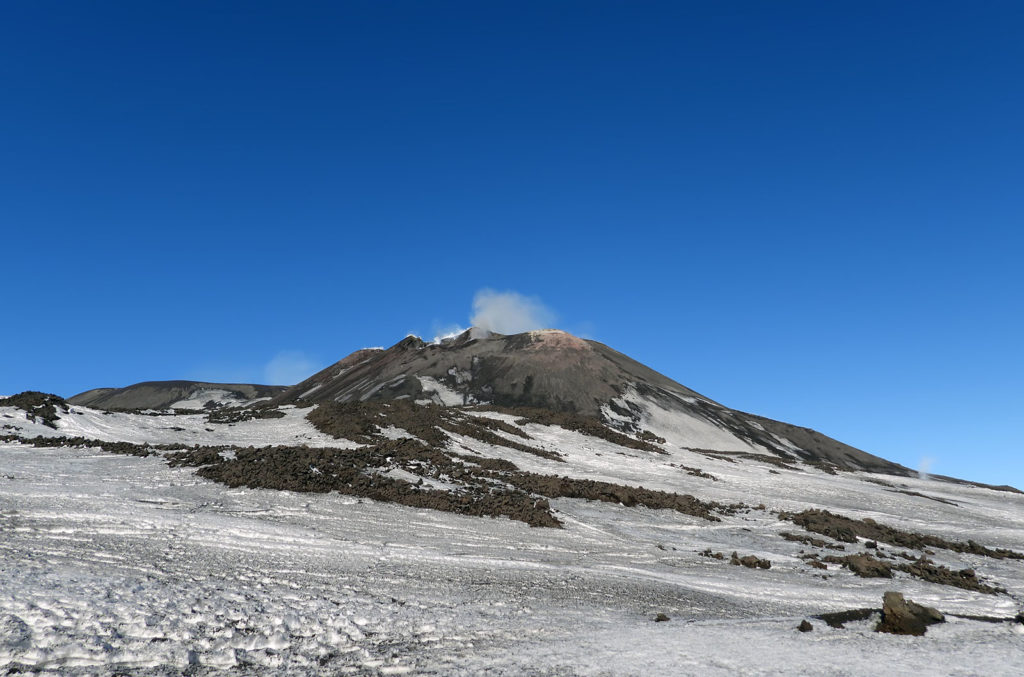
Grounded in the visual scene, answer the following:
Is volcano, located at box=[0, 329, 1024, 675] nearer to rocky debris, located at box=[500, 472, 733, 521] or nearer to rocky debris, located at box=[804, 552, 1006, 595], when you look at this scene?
rocky debris, located at box=[804, 552, 1006, 595]

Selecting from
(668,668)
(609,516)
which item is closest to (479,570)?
(668,668)

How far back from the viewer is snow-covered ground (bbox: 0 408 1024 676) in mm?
8375

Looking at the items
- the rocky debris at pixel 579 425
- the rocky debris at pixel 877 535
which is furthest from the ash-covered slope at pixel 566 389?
the rocky debris at pixel 877 535

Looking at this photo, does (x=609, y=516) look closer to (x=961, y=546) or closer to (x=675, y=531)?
(x=675, y=531)

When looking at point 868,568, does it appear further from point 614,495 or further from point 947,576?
point 614,495

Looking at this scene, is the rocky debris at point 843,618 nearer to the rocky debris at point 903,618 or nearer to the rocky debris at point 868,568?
the rocky debris at point 903,618

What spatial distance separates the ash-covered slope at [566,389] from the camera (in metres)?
95.4

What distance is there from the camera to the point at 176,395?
166 meters

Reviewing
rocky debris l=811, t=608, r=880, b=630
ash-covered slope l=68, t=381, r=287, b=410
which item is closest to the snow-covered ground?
rocky debris l=811, t=608, r=880, b=630

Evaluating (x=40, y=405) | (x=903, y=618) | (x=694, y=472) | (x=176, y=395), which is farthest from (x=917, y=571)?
(x=176, y=395)

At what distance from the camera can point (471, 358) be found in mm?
125375

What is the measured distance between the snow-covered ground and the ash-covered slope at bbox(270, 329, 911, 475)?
63200 millimetres

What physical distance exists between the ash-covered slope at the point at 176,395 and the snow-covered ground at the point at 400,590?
14446 centimetres

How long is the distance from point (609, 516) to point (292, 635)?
1881cm
